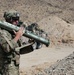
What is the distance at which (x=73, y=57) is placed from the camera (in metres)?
8.49

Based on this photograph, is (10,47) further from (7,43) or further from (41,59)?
(41,59)

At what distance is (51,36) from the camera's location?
64.8 ft

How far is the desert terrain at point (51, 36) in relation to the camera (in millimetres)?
8812

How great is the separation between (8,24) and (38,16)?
23.0 meters

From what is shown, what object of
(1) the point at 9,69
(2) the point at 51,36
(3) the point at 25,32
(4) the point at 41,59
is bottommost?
(2) the point at 51,36

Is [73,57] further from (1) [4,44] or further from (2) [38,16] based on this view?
(2) [38,16]

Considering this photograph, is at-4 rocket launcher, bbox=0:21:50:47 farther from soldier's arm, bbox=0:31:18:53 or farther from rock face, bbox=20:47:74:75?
rock face, bbox=20:47:74:75

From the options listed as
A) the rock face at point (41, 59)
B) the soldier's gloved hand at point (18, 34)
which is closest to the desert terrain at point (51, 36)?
the rock face at point (41, 59)

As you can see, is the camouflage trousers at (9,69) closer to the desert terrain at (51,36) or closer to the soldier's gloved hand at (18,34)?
the soldier's gloved hand at (18,34)

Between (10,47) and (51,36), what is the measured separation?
569 inches

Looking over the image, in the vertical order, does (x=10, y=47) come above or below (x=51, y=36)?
above

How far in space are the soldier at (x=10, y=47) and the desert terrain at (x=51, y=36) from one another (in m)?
1.95

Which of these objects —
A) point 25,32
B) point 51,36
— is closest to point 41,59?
point 51,36

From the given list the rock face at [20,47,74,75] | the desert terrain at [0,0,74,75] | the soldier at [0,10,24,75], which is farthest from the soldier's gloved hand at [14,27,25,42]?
the rock face at [20,47,74,75]
